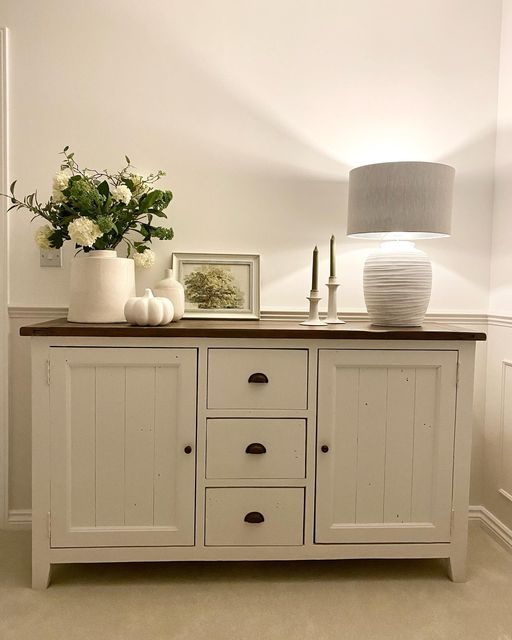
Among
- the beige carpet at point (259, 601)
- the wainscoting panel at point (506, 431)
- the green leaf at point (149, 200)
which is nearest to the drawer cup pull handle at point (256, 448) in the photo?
the beige carpet at point (259, 601)

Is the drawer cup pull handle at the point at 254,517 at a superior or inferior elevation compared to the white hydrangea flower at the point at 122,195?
inferior

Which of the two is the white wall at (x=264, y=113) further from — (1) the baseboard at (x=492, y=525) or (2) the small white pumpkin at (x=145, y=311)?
(1) the baseboard at (x=492, y=525)

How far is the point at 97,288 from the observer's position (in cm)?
194

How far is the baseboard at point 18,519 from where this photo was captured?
7.46ft

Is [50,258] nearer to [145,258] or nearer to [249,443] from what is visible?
[145,258]

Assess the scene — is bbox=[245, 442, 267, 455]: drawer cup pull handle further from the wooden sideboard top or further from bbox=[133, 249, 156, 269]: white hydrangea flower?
bbox=[133, 249, 156, 269]: white hydrangea flower

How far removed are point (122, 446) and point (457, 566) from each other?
1237 mm

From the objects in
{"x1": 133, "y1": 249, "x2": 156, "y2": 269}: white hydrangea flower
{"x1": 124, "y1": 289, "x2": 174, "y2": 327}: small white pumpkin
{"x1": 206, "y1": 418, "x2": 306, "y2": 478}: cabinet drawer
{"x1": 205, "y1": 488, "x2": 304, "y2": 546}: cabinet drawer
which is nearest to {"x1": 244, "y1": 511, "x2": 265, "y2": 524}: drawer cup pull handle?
{"x1": 205, "y1": 488, "x2": 304, "y2": 546}: cabinet drawer

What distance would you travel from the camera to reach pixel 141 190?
81.7 inches

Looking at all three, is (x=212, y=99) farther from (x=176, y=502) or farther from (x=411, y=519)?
(x=411, y=519)

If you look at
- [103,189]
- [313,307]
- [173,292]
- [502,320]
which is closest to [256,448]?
[313,307]

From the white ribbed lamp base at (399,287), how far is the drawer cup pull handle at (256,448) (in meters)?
0.65

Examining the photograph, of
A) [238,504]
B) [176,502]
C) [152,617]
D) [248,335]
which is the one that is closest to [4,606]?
[152,617]

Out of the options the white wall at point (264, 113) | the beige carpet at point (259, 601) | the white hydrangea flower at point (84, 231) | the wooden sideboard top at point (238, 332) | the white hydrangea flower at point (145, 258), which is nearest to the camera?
the beige carpet at point (259, 601)
